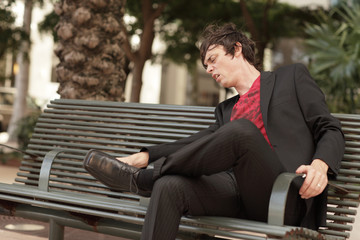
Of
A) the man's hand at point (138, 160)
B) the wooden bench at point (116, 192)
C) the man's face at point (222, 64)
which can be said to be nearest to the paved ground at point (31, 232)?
the wooden bench at point (116, 192)

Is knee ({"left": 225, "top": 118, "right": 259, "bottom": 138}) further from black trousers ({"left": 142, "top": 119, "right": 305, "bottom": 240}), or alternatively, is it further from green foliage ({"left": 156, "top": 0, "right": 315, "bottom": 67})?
green foliage ({"left": 156, "top": 0, "right": 315, "bottom": 67})

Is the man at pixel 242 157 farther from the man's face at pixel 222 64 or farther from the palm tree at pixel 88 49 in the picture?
the palm tree at pixel 88 49

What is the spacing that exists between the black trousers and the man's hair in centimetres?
66

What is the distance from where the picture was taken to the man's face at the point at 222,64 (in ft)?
9.82

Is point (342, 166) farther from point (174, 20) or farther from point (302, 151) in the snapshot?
point (174, 20)

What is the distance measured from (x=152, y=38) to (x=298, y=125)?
25.6 ft

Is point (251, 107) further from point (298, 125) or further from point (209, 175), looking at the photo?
point (209, 175)

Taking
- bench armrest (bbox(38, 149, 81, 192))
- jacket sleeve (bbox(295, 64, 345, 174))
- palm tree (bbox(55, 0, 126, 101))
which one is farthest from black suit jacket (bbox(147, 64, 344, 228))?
palm tree (bbox(55, 0, 126, 101))

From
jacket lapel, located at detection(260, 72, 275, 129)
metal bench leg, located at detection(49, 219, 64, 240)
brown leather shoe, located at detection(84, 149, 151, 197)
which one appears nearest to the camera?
brown leather shoe, located at detection(84, 149, 151, 197)

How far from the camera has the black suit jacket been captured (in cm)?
270

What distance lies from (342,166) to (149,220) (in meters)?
1.22

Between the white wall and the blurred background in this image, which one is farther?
the white wall

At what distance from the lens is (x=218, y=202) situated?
2.61m

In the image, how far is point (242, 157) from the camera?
2.48 meters
